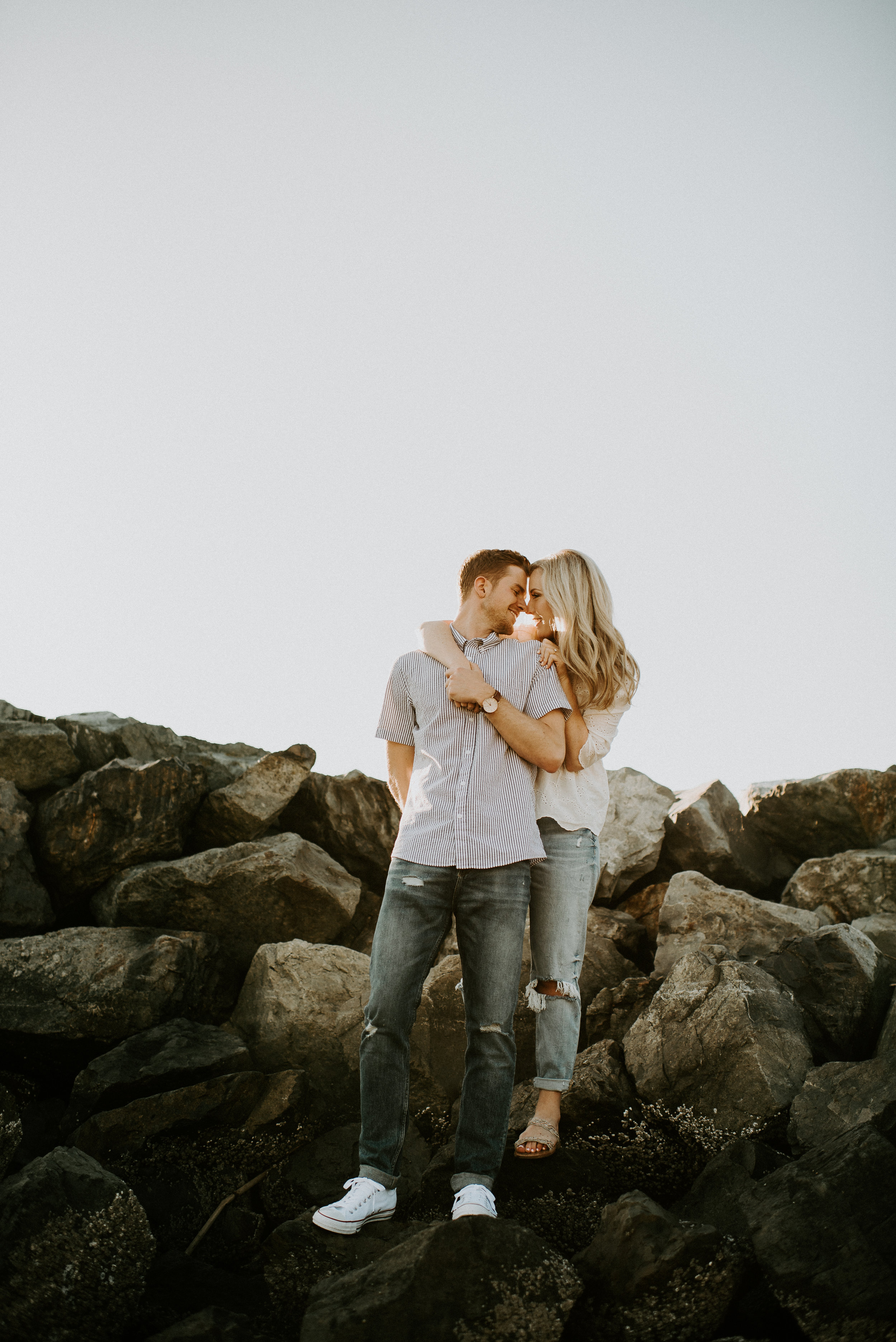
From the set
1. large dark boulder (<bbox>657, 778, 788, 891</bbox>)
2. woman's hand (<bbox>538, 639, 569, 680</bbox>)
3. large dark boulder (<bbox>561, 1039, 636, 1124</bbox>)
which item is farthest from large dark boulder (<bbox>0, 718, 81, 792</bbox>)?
large dark boulder (<bbox>657, 778, 788, 891</bbox>)

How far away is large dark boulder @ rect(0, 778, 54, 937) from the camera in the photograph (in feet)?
21.2

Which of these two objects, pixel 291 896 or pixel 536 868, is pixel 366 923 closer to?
pixel 291 896

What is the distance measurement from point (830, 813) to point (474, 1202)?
5.89 metres

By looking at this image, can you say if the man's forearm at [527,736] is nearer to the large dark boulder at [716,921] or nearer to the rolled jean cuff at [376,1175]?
the rolled jean cuff at [376,1175]

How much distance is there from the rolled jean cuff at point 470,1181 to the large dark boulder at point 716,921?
3279 millimetres

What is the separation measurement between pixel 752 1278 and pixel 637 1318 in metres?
0.58

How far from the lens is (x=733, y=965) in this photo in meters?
5.28

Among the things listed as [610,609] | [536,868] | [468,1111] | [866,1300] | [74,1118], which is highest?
[610,609]

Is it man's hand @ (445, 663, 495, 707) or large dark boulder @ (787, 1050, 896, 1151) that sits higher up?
man's hand @ (445, 663, 495, 707)

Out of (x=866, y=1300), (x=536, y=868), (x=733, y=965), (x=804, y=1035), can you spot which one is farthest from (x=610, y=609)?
(x=866, y=1300)

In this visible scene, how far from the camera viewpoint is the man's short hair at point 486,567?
4836 mm

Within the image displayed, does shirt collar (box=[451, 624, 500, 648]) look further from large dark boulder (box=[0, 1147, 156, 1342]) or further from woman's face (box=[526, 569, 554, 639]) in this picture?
large dark boulder (box=[0, 1147, 156, 1342])

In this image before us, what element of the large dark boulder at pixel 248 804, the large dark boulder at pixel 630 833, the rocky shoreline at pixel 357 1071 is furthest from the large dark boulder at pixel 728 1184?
the large dark boulder at pixel 248 804

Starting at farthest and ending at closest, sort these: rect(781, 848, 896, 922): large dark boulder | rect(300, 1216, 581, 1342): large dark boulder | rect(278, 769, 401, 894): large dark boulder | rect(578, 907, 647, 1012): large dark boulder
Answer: rect(278, 769, 401, 894): large dark boulder < rect(781, 848, 896, 922): large dark boulder < rect(578, 907, 647, 1012): large dark boulder < rect(300, 1216, 581, 1342): large dark boulder
